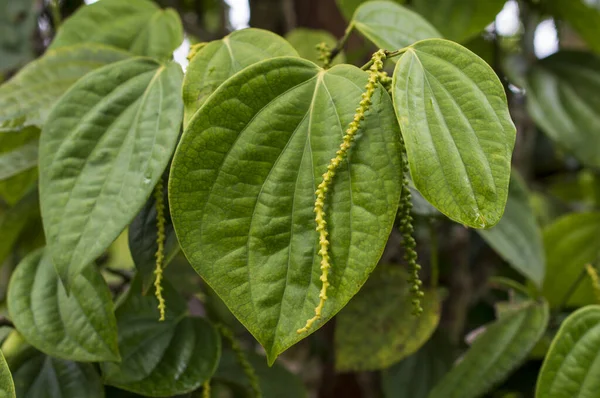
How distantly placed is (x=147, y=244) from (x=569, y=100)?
0.78 meters

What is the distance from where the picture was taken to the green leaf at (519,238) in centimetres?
77

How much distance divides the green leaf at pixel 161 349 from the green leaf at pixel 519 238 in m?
0.38

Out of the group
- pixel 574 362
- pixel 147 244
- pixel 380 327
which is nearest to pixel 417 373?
pixel 380 327

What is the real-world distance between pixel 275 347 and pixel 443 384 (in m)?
0.32

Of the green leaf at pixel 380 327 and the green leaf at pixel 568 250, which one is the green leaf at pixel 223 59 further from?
the green leaf at pixel 568 250

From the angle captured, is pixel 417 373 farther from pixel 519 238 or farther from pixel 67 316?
pixel 67 316

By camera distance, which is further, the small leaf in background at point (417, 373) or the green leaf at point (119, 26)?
the small leaf in background at point (417, 373)

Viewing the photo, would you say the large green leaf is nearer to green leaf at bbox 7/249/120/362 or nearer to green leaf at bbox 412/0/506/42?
green leaf at bbox 7/249/120/362

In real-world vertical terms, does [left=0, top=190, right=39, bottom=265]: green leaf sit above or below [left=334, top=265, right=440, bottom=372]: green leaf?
above

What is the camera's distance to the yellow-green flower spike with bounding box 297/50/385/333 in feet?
1.29

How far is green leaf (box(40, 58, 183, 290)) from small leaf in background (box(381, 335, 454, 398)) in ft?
1.75

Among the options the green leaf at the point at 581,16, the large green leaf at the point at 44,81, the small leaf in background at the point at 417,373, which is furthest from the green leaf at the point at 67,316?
the green leaf at the point at 581,16

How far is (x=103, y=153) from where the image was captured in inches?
19.5

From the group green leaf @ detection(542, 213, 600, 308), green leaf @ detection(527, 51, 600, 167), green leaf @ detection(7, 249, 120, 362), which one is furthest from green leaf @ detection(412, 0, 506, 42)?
green leaf @ detection(7, 249, 120, 362)
